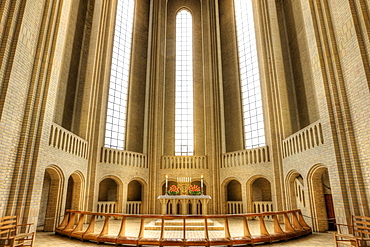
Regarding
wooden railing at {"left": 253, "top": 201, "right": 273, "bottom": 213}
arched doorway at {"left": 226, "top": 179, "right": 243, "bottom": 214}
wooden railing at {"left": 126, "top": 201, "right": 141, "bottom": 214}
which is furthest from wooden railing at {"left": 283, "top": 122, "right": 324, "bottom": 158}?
wooden railing at {"left": 126, "top": 201, "right": 141, "bottom": 214}

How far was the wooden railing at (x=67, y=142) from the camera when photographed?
10.1m

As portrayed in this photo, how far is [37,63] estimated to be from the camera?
8.24 metres

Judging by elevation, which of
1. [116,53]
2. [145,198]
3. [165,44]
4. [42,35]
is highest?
[165,44]

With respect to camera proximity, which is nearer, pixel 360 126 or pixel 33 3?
pixel 360 126

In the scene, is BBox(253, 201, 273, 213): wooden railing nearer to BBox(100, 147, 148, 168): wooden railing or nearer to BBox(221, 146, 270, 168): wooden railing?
BBox(221, 146, 270, 168): wooden railing

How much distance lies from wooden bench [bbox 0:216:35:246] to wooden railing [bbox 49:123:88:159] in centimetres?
355

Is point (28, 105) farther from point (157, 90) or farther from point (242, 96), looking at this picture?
point (242, 96)

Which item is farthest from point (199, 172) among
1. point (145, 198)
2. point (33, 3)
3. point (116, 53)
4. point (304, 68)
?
point (33, 3)

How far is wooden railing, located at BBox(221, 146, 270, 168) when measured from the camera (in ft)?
46.7

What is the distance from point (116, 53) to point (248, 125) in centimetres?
1050

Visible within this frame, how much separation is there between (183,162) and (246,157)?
13.9ft

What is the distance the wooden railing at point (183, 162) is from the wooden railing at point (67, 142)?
542 cm

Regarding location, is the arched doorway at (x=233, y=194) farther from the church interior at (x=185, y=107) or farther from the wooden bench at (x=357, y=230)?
the wooden bench at (x=357, y=230)

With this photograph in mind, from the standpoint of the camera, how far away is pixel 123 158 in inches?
598
